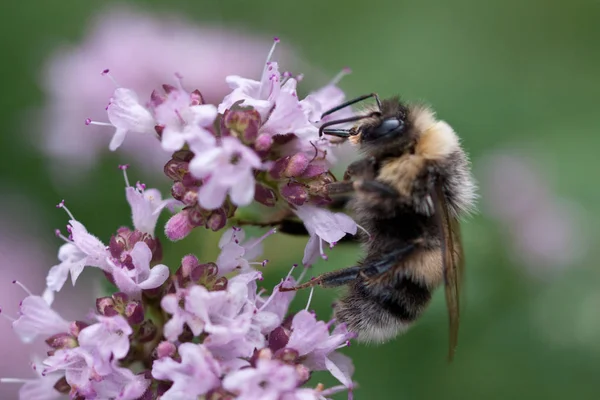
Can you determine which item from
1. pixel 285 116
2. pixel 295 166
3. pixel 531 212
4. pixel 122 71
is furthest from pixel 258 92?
pixel 531 212

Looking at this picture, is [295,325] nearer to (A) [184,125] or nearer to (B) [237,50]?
(A) [184,125]

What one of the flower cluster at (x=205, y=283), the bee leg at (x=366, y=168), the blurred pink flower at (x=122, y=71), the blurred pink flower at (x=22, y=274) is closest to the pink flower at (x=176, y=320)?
the flower cluster at (x=205, y=283)

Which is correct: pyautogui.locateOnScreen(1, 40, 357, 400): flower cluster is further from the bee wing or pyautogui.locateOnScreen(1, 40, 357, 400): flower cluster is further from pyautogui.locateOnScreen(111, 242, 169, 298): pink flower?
the bee wing

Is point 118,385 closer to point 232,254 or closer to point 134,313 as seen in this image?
point 134,313

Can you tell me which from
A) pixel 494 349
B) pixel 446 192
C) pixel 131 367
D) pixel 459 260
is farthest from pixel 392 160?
pixel 494 349

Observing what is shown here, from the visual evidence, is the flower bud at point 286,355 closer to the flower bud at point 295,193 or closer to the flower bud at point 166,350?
the flower bud at point 166,350

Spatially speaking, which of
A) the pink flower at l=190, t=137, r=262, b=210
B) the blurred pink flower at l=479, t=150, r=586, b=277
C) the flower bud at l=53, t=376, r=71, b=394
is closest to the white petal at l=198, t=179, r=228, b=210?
the pink flower at l=190, t=137, r=262, b=210
